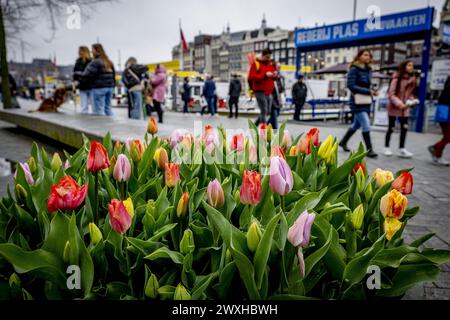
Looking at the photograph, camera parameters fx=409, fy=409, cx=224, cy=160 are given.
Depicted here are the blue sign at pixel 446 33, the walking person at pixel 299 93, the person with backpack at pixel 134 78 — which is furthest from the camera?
the walking person at pixel 299 93

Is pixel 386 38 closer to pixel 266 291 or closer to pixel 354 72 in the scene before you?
pixel 354 72

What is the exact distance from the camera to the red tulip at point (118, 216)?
114 centimetres

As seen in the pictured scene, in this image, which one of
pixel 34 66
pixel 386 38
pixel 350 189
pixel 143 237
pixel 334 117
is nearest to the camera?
pixel 143 237

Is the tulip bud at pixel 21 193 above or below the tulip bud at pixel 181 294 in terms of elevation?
above

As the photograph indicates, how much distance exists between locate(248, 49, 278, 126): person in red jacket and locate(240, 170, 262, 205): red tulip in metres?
7.19

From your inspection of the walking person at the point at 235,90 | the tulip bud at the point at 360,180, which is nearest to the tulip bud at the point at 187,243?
the tulip bud at the point at 360,180

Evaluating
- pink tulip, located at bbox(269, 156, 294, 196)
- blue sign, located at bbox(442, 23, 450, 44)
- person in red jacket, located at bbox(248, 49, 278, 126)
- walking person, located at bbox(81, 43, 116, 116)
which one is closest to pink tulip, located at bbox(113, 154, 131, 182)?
pink tulip, located at bbox(269, 156, 294, 196)

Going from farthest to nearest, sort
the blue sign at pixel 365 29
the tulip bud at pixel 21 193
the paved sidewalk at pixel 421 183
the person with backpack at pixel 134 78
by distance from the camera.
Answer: the blue sign at pixel 365 29 < the person with backpack at pixel 134 78 < the paved sidewalk at pixel 421 183 < the tulip bud at pixel 21 193

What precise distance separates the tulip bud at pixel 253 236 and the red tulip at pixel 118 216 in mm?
354

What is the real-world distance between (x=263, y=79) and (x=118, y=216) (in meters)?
7.49

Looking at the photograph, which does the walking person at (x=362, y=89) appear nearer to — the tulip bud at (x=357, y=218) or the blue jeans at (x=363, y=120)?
the blue jeans at (x=363, y=120)

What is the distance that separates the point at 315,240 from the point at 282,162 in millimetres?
266
